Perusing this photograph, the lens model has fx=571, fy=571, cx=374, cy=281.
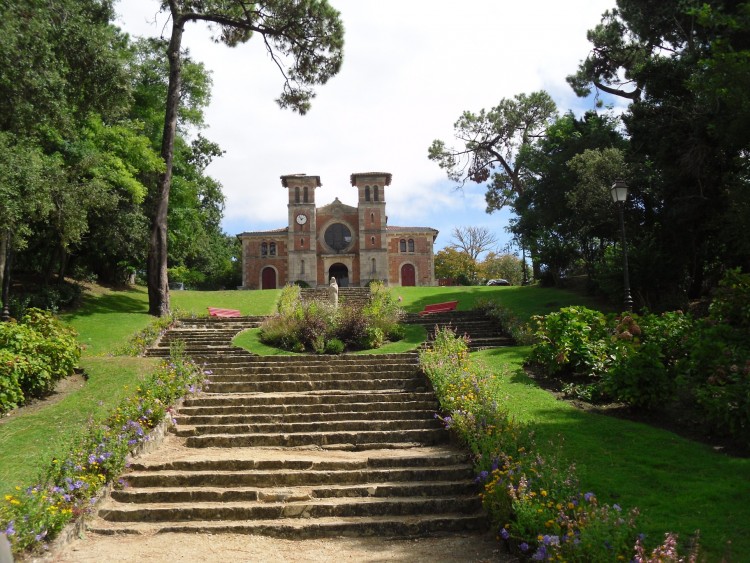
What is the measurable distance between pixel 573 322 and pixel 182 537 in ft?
27.2

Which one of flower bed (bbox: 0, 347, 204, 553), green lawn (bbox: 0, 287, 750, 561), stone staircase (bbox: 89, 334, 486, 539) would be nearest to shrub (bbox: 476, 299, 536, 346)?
green lawn (bbox: 0, 287, 750, 561)

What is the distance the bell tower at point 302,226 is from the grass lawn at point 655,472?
135 ft

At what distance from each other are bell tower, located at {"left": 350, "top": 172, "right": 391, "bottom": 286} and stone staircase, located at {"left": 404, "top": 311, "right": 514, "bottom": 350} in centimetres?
2744

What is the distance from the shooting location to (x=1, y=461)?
7742mm

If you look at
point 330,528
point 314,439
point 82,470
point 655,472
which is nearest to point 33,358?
point 82,470

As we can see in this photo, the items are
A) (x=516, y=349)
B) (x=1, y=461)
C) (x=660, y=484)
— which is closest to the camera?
(x=660, y=484)

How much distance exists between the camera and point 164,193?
2209 centimetres

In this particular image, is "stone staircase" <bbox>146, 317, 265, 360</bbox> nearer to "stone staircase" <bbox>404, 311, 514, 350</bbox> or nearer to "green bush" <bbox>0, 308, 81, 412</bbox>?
"green bush" <bbox>0, 308, 81, 412</bbox>

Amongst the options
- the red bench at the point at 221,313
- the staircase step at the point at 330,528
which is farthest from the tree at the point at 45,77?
the staircase step at the point at 330,528

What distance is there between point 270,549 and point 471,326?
48.3 ft

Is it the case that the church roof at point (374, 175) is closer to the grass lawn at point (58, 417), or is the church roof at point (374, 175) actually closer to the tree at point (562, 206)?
the tree at point (562, 206)

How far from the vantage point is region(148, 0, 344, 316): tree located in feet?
63.3

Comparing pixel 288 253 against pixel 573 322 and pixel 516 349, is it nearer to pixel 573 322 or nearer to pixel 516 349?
pixel 516 349

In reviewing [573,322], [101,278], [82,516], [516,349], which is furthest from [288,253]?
[82,516]
